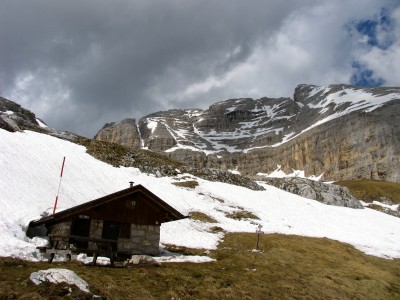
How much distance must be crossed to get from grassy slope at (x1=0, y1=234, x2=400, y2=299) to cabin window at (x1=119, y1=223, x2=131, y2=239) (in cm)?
497

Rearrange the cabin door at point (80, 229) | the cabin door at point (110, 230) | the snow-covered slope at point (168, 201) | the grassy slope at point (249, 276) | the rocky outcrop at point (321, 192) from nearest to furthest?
the grassy slope at point (249, 276) → the cabin door at point (80, 229) → the cabin door at point (110, 230) → the snow-covered slope at point (168, 201) → the rocky outcrop at point (321, 192)

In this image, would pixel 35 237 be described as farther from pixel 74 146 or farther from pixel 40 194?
pixel 74 146

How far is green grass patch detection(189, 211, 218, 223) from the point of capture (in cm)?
4653

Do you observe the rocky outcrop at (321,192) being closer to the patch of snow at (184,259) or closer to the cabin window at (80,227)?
the patch of snow at (184,259)

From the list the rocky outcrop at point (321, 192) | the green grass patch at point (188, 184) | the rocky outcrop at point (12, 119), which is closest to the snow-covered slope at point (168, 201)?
the green grass patch at point (188, 184)

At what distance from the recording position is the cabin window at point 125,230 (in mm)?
28688

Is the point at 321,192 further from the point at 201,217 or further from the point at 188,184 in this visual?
the point at 201,217

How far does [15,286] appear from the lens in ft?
50.9

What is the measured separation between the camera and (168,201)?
51.3 meters

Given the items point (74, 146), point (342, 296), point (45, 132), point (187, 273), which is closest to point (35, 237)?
point (187, 273)

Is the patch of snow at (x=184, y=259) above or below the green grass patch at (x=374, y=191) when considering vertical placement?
below

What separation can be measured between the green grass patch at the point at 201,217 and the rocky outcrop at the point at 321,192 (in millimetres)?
32751

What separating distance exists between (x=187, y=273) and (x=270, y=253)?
1381 centimetres

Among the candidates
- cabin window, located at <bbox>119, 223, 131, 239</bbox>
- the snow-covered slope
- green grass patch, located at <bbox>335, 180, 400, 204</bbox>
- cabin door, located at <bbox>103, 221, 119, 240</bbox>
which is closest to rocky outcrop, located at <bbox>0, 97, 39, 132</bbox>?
the snow-covered slope
